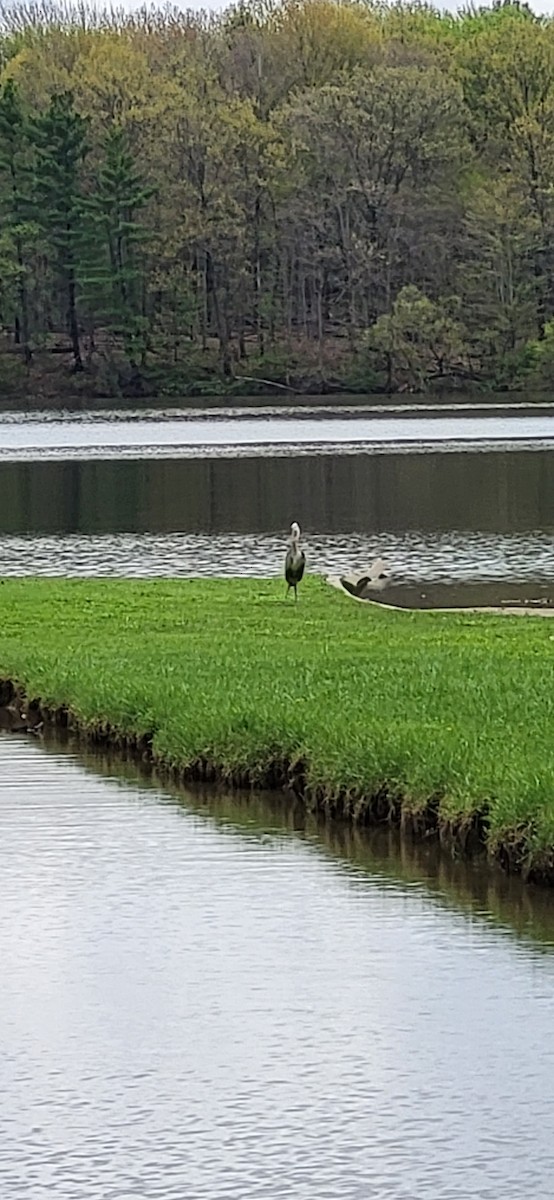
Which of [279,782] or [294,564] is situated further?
[294,564]

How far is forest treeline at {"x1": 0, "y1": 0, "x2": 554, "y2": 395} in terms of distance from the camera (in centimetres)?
9362

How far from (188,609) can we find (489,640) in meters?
4.66

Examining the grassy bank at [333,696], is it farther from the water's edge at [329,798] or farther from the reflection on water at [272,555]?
the reflection on water at [272,555]

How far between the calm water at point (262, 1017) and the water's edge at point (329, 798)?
0.18 m

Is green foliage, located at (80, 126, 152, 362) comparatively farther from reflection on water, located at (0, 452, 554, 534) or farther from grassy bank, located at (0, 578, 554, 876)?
grassy bank, located at (0, 578, 554, 876)

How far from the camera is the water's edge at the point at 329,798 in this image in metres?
12.3

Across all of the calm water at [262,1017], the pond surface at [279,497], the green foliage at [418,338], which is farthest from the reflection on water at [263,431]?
the calm water at [262,1017]

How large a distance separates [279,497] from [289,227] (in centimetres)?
5526

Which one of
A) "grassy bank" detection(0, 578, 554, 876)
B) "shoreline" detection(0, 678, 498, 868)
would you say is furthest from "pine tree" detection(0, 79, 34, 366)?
"shoreline" detection(0, 678, 498, 868)

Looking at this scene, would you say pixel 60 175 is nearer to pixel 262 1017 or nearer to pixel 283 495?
pixel 283 495

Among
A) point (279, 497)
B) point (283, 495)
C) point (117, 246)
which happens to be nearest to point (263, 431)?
point (117, 246)

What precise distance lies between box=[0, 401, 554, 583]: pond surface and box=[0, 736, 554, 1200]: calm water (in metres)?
16.4

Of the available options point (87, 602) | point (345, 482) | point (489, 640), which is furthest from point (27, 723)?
point (345, 482)

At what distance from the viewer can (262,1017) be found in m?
10.1
